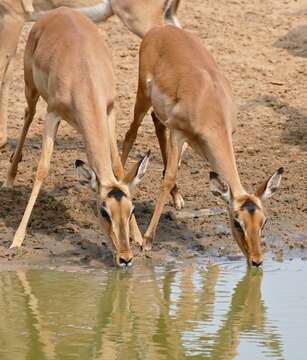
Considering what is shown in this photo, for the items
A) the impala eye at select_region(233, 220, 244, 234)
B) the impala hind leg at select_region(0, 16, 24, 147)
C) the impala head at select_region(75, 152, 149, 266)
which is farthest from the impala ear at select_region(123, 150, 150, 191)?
the impala hind leg at select_region(0, 16, 24, 147)

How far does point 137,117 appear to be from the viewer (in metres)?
11.2

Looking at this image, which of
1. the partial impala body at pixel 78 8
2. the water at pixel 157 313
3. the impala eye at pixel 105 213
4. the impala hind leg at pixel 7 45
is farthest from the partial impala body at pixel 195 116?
the impala hind leg at pixel 7 45

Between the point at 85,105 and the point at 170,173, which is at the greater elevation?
the point at 85,105

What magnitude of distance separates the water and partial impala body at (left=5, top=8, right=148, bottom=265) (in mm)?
416

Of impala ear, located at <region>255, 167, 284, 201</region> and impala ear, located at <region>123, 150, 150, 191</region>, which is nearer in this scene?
impala ear, located at <region>123, 150, 150, 191</region>

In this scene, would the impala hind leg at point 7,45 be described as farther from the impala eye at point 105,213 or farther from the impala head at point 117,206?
the impala eye at point 105,213

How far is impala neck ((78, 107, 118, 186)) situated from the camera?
9492mm

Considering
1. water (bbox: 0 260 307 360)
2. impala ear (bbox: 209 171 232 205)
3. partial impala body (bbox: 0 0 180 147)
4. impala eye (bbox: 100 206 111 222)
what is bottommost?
water (bbox: 0 260 307 360)

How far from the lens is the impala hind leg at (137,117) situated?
11.0 meters

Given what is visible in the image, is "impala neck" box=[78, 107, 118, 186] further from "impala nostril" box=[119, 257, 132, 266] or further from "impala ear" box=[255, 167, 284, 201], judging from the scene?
"impala ear" box=[255, 167, 284, 201]

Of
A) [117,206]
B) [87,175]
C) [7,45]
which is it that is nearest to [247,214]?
[117,206]

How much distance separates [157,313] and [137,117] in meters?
3.10

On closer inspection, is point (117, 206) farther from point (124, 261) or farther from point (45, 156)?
point (45, 156)

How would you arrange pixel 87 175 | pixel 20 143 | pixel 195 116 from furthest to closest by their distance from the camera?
pixel 20 143 → pixel 195 116 → pixel 87 175
